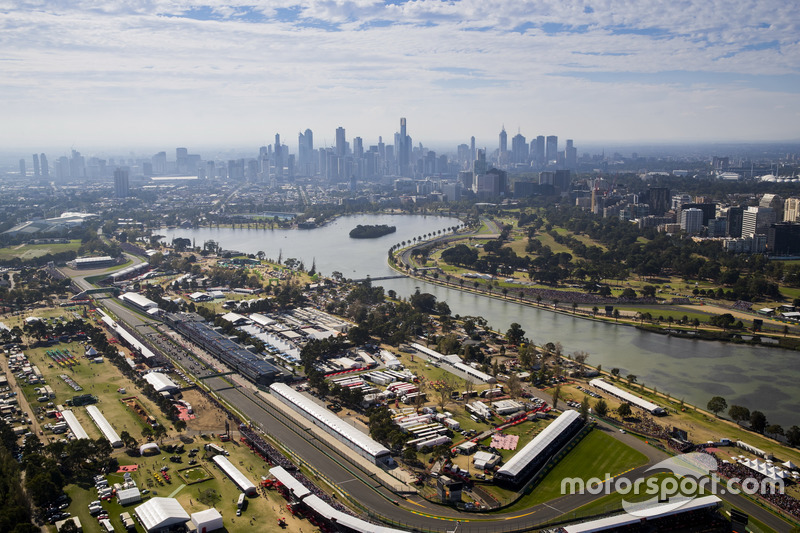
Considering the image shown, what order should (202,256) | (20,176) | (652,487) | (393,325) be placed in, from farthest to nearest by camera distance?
1. (20,176)
2. (202,256)
3. (393,325)
4. (652,487)

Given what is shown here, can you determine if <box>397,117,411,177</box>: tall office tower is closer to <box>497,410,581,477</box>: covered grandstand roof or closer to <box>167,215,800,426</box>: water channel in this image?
<box>167,215,800,426</box>: water channel

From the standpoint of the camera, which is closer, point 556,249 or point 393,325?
point 393,325

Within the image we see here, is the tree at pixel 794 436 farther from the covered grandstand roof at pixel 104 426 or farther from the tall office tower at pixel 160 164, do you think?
the tall office tower at pixel 160 164

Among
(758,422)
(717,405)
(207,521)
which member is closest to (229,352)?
(207,521)

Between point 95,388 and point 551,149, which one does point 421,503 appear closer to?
point 95,388

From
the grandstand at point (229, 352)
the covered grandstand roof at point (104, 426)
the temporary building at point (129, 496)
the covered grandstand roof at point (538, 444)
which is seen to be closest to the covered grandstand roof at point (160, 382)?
the covered grandstand roof at point (104, 426)

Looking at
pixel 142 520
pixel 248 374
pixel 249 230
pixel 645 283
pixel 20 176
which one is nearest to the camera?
pixel 142 520

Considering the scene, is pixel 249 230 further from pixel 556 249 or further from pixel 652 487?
pixel 652 487

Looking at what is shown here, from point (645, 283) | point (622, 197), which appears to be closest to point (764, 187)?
point (622, 197)
